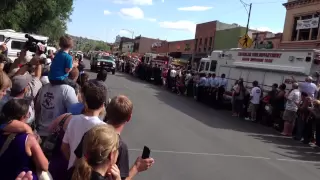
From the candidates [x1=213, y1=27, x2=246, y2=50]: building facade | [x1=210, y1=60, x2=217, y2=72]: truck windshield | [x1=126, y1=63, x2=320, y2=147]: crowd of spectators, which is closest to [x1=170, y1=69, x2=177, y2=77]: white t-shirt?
[x1=126, y1=63, x2=320, y2=147]: crowd of spectators

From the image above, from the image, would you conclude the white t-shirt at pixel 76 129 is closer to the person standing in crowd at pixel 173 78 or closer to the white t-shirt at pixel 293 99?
the white t-shirt at pixel 293 99

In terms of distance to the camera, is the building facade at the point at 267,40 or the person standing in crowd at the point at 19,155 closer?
the person standing in crowd at the point at 19,155

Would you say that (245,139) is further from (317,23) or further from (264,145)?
(317,23)

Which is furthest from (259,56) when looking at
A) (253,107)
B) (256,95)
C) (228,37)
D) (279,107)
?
(228,37)

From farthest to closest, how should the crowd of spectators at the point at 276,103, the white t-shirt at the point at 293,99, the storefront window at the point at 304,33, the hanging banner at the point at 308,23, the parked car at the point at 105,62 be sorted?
the parked car at the point at 105,62, the storefront window at the point at 304,33, the hanging banner at the point at 308,23, the white t-shirt at the point at 293,99, the crowd of spectators at the point at 276,103

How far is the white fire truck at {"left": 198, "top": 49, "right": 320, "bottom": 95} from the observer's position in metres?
14.7

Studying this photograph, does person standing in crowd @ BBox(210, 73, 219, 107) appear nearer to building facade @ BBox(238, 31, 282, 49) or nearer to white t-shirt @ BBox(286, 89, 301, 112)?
white t-shirt @ BBox(286, 89, 301, 112)

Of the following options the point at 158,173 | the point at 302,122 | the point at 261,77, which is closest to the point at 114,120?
the point at 158,173

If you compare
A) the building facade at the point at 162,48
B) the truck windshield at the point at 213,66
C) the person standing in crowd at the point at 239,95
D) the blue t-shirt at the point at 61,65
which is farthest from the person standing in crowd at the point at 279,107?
the building facade at the point at 162,48

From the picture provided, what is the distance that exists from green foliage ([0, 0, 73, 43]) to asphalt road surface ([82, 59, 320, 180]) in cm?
1776

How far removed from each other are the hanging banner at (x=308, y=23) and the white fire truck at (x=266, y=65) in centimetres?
926

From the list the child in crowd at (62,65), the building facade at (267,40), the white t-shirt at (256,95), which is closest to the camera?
the child in crowd at (62,65)

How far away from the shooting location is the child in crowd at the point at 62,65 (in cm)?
502

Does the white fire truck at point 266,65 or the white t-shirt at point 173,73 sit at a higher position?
the white fire truck at point 266,65
